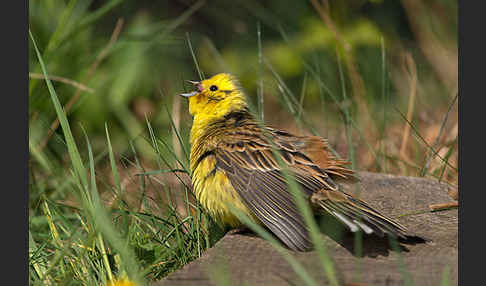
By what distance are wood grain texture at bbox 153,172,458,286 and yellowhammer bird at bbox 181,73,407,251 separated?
0.34 feet

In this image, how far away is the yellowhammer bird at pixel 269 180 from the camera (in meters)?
2.91

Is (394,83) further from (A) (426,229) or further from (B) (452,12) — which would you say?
(A) (426,229)

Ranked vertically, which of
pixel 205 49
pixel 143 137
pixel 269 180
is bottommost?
pixel 269 180

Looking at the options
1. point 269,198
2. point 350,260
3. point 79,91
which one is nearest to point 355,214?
point 350,260

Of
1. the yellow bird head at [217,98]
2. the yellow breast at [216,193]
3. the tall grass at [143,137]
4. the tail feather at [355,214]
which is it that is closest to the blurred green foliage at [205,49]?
the tall grass at [143,137]

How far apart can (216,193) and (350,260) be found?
0.86 metres

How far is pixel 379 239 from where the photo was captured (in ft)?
9.50

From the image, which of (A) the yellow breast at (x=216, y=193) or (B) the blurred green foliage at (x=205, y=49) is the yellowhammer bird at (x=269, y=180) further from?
(B) the blurred green foliage at (x=205, y=49)

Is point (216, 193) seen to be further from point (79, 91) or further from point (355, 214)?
point (79, 91)

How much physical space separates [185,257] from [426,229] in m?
1.21

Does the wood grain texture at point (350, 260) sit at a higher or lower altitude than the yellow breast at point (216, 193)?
lower

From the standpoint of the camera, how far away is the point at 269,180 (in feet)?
10.5

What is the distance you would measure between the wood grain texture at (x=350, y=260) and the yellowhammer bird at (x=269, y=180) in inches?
4.0

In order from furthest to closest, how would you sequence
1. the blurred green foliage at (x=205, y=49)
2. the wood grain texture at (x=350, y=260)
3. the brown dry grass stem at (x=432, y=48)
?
the brown dry grass stem at (x=432, y=48)
the blurred green foliage at (x=205, y=49)
the wood grain texture at (x=350, y=260)
